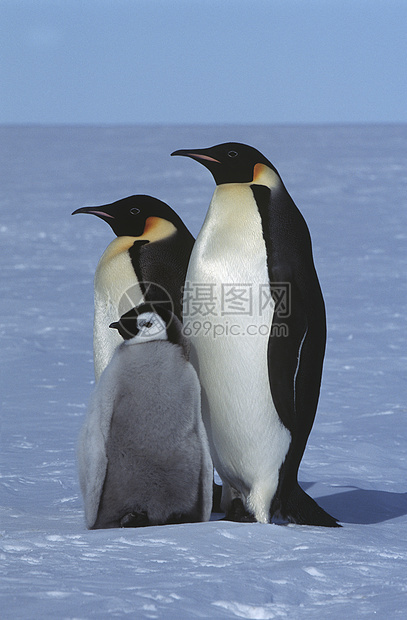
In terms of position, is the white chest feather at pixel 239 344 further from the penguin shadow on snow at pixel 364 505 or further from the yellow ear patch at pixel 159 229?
the penguin shadow on snow at pixel 364 505

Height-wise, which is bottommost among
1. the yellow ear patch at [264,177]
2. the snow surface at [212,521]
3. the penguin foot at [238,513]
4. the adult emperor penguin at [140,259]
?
the penguin foot at [238,513]

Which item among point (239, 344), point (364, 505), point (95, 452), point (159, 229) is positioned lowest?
point (364, 505)

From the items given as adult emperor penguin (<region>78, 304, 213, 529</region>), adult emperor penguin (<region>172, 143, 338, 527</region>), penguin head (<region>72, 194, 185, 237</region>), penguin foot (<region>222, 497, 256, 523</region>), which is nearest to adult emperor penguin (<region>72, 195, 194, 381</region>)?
penguin head (<region>72, 194, 185, 237</region>)

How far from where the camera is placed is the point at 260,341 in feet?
9.11

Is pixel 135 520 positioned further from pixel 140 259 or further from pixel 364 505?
pixel 364 505

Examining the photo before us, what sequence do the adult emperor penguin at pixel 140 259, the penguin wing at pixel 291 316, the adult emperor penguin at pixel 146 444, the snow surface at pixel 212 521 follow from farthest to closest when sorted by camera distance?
the adult emperor penguin at pixel 140 259
the penguin wing at pixel 291 316
the adult emperor penguin at pixel 146 444
the snow surface at pixel 212 521

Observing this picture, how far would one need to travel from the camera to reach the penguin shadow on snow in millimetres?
3131

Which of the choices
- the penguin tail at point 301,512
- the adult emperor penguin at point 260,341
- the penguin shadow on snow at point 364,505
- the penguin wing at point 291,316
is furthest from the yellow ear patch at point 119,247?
the penguin shadow on snow at point 364,505

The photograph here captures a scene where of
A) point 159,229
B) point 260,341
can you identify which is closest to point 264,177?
point 159,229

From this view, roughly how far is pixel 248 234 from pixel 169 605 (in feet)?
4.17

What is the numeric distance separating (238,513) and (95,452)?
0.60m

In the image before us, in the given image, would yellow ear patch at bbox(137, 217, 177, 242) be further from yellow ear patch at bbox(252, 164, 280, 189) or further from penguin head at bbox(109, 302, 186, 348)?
penguin head at bbox(109, 302, 186, 348)

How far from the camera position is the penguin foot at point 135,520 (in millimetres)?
2523

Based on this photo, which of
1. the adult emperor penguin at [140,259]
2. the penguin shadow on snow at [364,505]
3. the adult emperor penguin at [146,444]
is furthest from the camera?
the penguin shadow on snow at [364,505]
